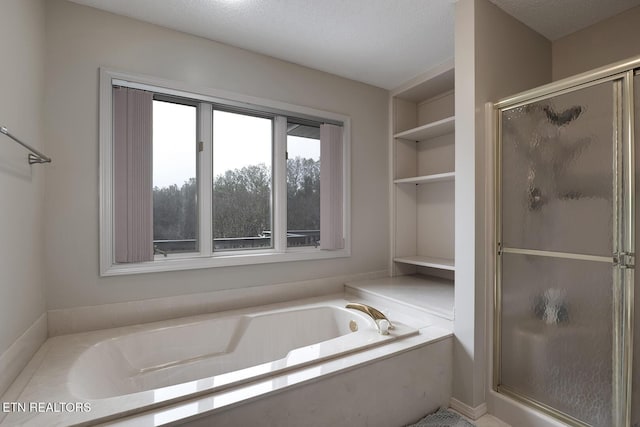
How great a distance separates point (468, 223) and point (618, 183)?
64 cm

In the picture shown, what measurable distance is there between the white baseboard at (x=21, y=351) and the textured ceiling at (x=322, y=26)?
5.77ft

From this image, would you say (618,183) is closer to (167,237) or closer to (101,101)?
(167,237)

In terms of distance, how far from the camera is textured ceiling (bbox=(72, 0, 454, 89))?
1.80 m

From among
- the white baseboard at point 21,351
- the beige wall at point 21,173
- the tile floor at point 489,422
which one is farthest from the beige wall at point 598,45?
the white baseboard at point 21,351

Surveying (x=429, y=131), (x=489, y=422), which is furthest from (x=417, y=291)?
(x=429, y=131)

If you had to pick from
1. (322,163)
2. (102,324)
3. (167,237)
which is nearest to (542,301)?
(322,163)

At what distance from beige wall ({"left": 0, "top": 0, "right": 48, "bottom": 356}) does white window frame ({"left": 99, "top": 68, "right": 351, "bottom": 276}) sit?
0.28 meters

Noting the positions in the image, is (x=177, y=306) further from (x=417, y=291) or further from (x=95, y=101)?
(x=417, y=291)

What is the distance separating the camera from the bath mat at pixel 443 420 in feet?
5.32

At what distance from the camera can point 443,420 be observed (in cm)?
166

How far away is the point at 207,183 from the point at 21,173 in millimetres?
972

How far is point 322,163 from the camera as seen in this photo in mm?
2686

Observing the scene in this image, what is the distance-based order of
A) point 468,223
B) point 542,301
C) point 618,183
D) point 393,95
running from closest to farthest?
point 618,183, point 542,301, point 468,223, point 393,95

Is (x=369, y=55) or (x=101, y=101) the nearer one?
(x=101, y=101)
